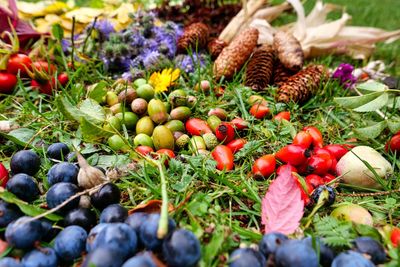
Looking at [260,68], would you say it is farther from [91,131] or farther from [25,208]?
[25,208]

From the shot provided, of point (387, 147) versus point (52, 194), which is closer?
point (52, 194)

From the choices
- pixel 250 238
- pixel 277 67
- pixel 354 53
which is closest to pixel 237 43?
pixel 277 67

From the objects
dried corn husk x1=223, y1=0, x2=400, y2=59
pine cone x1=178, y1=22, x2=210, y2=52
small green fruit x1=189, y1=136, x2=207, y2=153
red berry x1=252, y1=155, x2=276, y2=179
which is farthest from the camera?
dried corn husk x1=223, y1=0, x2=400, y2=59

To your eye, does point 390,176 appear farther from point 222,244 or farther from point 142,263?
point 142,263

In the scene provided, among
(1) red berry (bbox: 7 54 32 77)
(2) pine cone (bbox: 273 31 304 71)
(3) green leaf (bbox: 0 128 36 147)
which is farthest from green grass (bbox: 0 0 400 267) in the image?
(2) pine cone (bbox: 273 31 304 71)

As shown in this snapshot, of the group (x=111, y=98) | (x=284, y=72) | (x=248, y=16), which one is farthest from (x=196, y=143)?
(x=248, y=16)

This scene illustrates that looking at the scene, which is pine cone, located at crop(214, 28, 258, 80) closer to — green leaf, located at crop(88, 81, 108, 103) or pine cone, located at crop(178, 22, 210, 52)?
pine cone, located at crop(178, 22, 210, 52)
